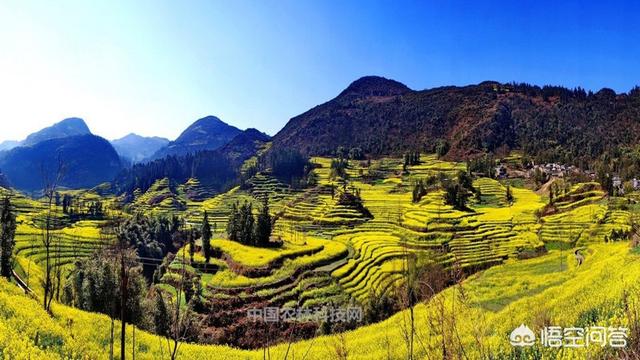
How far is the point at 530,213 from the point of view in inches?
3009

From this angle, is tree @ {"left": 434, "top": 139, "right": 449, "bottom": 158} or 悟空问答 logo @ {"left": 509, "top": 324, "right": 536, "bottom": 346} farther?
tree @ {"left": 434, "top": 139, "right": 449, "bottom": 158}

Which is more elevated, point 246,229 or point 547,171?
point 547,171

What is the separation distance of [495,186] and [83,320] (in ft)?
365

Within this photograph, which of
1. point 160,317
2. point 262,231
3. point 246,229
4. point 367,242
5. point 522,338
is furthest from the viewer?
point 367,242

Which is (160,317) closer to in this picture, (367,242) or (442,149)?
(367,242)

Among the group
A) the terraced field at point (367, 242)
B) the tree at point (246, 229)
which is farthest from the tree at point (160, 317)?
the tree at point (246, 229)

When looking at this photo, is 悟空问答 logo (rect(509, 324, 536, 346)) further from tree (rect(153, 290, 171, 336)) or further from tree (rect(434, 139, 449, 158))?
tree (rect(434, 139, 449, 158))

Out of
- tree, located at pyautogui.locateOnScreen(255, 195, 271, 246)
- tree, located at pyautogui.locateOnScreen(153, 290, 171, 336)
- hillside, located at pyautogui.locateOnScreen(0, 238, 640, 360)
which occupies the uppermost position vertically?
hillside, located at pyautogui.locateOnScreen(0, 238, 640, 360)

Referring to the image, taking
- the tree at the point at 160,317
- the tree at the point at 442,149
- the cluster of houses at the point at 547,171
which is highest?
the tree at the point at 442,149

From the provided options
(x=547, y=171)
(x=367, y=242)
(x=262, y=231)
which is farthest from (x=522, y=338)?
(x=547, y=171)

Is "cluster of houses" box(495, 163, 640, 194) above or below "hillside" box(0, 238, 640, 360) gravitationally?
above

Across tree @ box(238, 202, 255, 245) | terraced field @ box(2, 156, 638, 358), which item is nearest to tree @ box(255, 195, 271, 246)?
tree @ box(238, 202, 255, 245)

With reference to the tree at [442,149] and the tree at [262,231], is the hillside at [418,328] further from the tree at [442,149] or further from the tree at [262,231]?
the tree at [442,149]

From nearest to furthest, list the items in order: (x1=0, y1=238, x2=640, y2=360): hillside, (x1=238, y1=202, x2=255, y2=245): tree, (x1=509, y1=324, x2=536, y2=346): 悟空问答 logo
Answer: (x1=0, y1=238, x2=640, y2=360): hillside → (x1=509, y1=324, x2=536, y2=346): 悟空问答 logo → (x1=238, y1=202, x2=255, y2=245): tree
